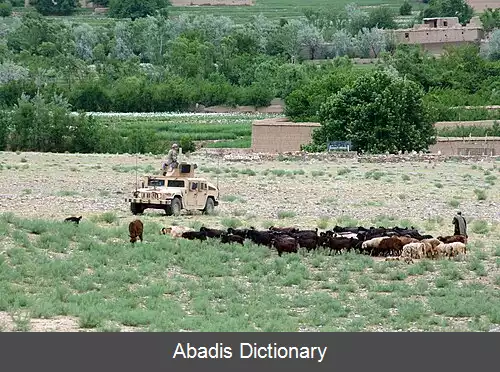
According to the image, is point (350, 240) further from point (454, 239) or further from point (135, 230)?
point (135, 230)

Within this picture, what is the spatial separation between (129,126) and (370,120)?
2106 centimetres

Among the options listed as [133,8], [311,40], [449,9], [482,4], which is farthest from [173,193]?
[482,4]

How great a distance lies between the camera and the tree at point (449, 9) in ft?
507

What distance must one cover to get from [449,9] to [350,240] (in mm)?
135688

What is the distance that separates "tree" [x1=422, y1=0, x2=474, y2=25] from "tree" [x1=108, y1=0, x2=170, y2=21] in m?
31.5

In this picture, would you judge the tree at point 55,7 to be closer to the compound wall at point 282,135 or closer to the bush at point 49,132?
the compound wall at point 282,135

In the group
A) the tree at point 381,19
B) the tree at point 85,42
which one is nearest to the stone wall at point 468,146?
the tree at point 85,42

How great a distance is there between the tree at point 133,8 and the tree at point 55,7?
14.8ft

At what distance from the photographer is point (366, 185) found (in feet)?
133

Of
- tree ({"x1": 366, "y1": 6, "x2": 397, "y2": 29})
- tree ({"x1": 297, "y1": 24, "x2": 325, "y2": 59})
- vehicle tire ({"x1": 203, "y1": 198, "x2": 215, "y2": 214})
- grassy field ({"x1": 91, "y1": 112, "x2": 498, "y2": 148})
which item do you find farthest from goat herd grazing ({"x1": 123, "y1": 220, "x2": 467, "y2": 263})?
tree ({"x1": 366, "y1": 6, "x2": 397, "y2": 29})

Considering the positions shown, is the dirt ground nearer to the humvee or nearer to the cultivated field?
the cultivated field

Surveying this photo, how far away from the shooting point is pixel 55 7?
171875 millimetres

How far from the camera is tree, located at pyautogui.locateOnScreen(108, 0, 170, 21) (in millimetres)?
172875
